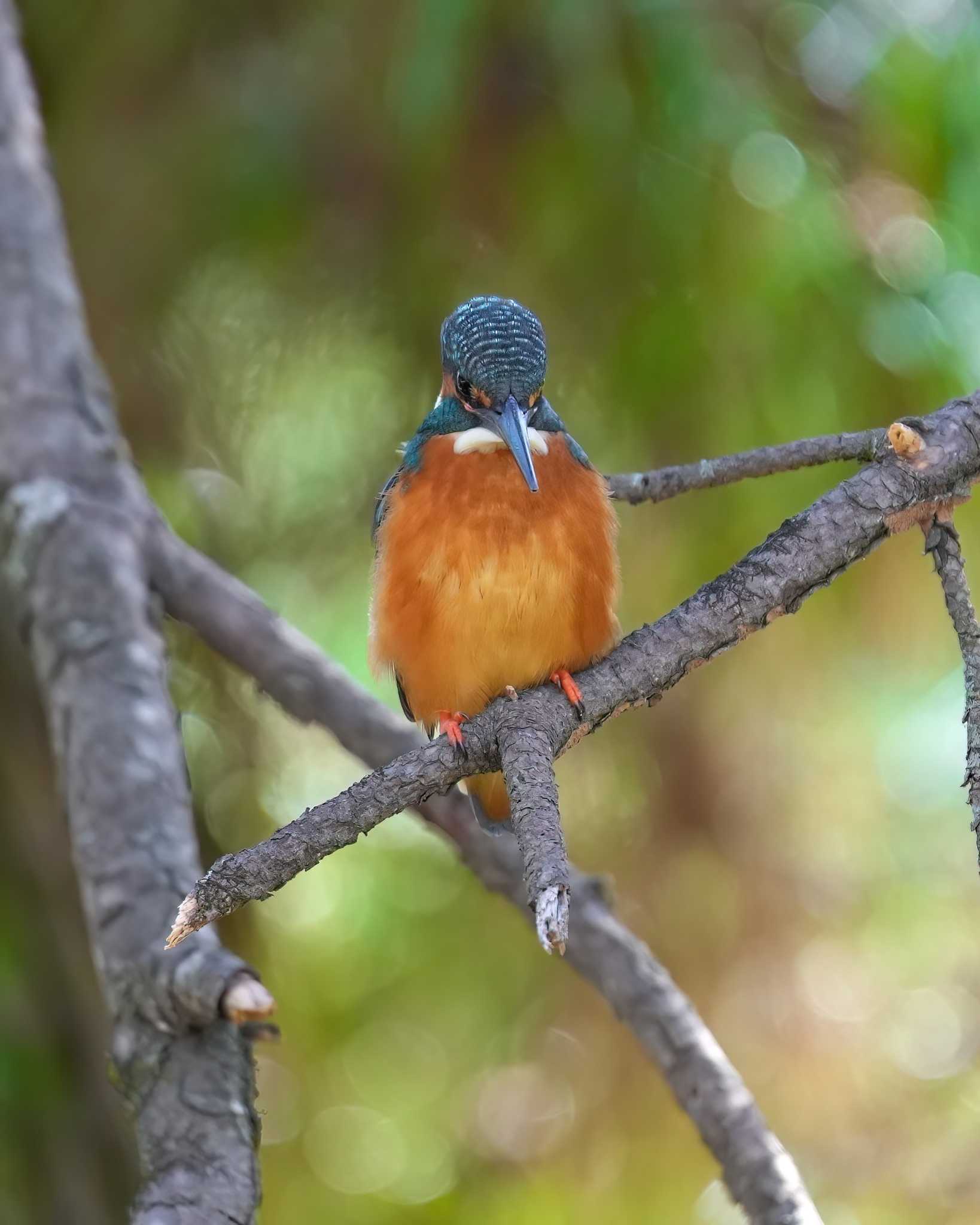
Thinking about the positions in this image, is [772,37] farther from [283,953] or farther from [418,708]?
[283,953]

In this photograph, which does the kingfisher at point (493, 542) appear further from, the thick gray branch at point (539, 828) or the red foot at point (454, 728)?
the thick gray branch at point (539, 828)

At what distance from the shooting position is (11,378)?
8.91ft

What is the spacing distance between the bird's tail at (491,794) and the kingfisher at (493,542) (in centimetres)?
20

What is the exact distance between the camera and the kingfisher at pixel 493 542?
2111 mm

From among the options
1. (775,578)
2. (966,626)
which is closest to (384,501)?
(775,578)

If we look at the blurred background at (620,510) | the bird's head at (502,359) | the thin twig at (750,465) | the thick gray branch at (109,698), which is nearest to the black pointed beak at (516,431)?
the bird's head at (502,359)

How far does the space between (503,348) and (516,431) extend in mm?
140

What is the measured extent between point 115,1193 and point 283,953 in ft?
2.48

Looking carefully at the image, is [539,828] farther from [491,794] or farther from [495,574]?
[491,794]

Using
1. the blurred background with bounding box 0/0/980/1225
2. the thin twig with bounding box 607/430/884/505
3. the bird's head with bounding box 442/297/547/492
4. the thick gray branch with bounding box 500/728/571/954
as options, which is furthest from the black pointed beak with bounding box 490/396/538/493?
the blurred background with bounding box 0/0/980/1225

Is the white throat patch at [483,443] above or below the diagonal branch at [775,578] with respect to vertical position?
above

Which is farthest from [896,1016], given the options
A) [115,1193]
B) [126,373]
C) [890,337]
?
[126,373]

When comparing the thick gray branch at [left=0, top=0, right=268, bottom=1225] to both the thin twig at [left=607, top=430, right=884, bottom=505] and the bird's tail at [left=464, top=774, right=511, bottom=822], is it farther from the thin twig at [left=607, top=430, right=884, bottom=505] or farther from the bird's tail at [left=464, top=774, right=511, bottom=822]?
the thin twig at [left=607, top=430, right=884, bottom=505]

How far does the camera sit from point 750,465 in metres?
1.89
